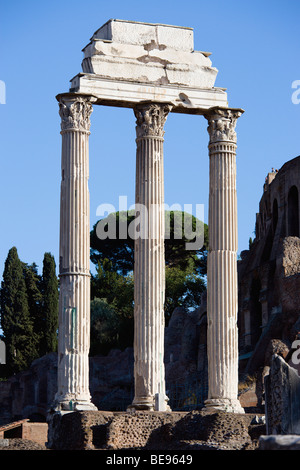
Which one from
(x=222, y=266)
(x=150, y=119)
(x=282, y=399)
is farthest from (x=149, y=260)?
(x=282, y=399)

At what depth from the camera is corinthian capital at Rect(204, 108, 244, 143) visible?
29.0 m

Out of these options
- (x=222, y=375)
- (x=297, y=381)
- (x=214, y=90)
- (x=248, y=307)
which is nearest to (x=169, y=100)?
(x=214, y=90)

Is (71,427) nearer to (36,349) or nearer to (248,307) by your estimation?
(248,307)

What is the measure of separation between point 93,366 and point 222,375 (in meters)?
25.6

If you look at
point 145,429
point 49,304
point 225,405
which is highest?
point 49,304

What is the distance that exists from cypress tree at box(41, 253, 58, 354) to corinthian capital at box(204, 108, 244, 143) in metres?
26.8

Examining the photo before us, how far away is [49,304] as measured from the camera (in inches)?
2158

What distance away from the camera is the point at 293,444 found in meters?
14.7

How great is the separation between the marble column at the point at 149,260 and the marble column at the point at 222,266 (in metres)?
1.12

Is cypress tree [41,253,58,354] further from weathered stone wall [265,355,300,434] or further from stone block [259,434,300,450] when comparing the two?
stone block [259,434,300,450]

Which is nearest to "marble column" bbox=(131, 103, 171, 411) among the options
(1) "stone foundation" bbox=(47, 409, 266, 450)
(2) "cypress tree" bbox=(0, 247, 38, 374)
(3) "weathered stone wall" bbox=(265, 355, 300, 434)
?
(1) "stone foundation" bbox=(47, 409, 266, 450)

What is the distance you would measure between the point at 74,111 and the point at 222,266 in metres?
4.78

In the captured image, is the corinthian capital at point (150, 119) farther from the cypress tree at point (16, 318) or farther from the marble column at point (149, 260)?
the cypress tree at point (16, 318)

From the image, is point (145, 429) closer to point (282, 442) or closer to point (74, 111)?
point (74, 111)
